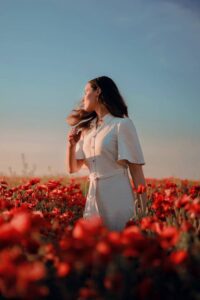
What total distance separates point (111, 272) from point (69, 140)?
144 inches

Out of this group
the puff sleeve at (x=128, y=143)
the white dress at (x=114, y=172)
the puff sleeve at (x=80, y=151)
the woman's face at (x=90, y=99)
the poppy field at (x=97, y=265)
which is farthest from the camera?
the puff sleeve at (x=80, y=151)

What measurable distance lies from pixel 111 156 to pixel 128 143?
24 centimetres

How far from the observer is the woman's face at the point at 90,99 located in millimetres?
5438

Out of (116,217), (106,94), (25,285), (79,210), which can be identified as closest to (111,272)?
(25,285)

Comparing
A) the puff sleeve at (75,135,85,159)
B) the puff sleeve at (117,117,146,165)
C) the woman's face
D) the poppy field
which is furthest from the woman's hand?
the poppy field

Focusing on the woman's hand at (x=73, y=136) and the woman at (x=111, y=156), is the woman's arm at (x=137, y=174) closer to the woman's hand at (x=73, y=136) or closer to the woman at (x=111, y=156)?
the woman at (x=111, y=156)

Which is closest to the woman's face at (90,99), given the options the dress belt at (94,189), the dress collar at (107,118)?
the dress collar at (107,118)

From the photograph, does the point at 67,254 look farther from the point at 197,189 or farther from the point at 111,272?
the point at 197,189

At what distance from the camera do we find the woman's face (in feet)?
17.8

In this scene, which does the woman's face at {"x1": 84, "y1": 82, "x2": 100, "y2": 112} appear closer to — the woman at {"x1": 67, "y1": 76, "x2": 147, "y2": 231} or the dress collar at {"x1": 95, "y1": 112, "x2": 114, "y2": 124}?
the woman at {"x1": 67, "y1": 76, "x2": 147, "y2": 231}

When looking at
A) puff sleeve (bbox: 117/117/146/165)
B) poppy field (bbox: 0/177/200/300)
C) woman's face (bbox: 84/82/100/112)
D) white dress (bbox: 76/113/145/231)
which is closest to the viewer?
poppy field (bbox: 0/177/200/300)

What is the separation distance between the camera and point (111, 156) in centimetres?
529

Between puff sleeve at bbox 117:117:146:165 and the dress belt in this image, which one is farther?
the dress belt

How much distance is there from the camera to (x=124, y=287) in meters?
2.21
